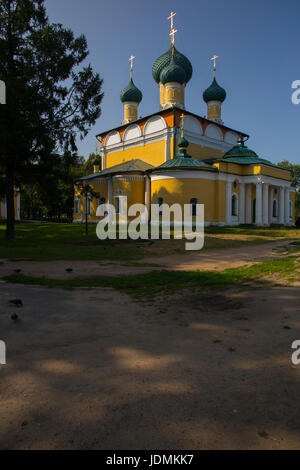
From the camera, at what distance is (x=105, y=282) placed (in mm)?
7137

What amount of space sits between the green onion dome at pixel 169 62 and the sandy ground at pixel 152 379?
33373 mm

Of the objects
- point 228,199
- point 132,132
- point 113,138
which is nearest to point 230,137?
point 132,132

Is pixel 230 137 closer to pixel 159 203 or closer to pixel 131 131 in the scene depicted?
pixel 131 131

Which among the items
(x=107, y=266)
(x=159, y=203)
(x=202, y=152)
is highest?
(x=202, y=152)

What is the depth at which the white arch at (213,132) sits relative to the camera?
3189 cm

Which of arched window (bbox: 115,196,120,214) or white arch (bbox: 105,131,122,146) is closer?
arched window (bbox: 115,196,120,214)

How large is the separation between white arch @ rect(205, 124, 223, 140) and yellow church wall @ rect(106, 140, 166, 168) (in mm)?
6143

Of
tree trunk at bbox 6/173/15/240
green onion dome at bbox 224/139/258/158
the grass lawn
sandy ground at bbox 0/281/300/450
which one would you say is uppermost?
green onion dome at bbox 224/139/258/158

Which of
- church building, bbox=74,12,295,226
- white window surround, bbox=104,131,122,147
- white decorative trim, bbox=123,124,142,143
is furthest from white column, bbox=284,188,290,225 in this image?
white window surround, bbox=104,131,122,147

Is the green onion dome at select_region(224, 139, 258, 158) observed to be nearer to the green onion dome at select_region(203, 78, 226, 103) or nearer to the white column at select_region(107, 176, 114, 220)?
the green onion dome at select_region(203, 78, 226, 103)

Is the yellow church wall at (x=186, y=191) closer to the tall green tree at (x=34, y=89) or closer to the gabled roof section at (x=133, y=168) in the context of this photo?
the gabled roof section at (x=133, y=168)

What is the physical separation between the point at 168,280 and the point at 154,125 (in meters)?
25.7

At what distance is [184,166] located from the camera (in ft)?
77.2

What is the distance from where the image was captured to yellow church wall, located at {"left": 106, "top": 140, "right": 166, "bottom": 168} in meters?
29.0
